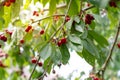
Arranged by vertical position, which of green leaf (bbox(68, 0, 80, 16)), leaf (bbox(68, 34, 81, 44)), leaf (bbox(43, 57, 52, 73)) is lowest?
leaf (bbox(43, 57, 52, 73))

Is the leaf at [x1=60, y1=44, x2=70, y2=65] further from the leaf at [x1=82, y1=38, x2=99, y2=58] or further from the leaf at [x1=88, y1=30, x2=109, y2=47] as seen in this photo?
the leaf at [x1=88, y1=30, x2=109, y2=47]

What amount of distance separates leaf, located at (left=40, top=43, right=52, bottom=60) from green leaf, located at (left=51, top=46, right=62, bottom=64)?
0.02m

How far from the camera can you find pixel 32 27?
218 centimetres

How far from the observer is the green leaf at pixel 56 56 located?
1.67 m

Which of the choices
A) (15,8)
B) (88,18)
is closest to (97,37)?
(88,18)

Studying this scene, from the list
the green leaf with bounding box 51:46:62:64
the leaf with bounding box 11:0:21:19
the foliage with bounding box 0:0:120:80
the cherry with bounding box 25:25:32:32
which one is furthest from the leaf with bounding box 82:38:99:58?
the cherry with bounding box 25:25:32:32

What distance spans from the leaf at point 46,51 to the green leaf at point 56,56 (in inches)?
0.7

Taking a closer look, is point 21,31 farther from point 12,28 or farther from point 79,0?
point 79,0

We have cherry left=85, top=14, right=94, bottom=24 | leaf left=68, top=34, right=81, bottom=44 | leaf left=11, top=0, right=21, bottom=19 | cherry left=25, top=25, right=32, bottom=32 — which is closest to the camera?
leaf left=68, top=34, right=81, bottom=44

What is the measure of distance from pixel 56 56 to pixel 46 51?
0.05 metres

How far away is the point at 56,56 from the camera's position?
167 cm

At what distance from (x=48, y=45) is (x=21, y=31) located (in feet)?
2.01

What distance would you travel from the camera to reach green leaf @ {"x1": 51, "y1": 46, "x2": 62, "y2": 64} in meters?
1.67

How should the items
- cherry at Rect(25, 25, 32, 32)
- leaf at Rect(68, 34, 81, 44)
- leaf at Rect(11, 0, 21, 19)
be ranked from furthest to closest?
cherry at Rect(25, 25, 32, 32), leaf at Rect(11, 0, 21, 19), leaf at Rect(68, 34, 81, 44)
